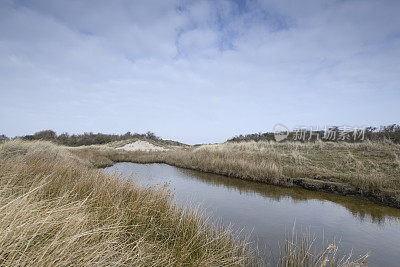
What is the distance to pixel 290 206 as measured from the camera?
287 inches

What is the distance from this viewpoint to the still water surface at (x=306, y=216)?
4.58m

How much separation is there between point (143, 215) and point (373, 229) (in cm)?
647

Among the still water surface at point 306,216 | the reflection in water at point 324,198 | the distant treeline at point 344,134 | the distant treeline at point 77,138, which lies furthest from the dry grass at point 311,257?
the distant treeline at point 77,138

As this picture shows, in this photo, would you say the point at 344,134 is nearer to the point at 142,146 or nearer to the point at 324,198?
the point at 324,198

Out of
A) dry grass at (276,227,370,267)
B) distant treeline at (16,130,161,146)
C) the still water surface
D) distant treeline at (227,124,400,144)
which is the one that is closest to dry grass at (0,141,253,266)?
dry grass at (276,227,370,267)

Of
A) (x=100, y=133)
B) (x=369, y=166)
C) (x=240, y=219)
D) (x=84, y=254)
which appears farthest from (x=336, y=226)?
(x=100, y=133)

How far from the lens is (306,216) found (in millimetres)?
6348

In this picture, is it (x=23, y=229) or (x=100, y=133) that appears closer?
(x=23, y=229)

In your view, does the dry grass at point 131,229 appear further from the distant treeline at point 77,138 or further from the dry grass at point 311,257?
the distant treeline at point 77,138

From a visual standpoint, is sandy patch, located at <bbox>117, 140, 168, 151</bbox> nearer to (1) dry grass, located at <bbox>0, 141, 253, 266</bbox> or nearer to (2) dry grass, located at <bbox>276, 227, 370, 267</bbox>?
(1) dry grass, located at <bbox>0, 141, 253, 266</bbox>

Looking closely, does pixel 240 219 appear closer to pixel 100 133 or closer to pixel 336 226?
pixel 336 226

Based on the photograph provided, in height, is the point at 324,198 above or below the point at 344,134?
below

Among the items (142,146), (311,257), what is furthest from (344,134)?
(142,146)

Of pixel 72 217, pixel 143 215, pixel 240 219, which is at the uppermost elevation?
pixel 72 217
